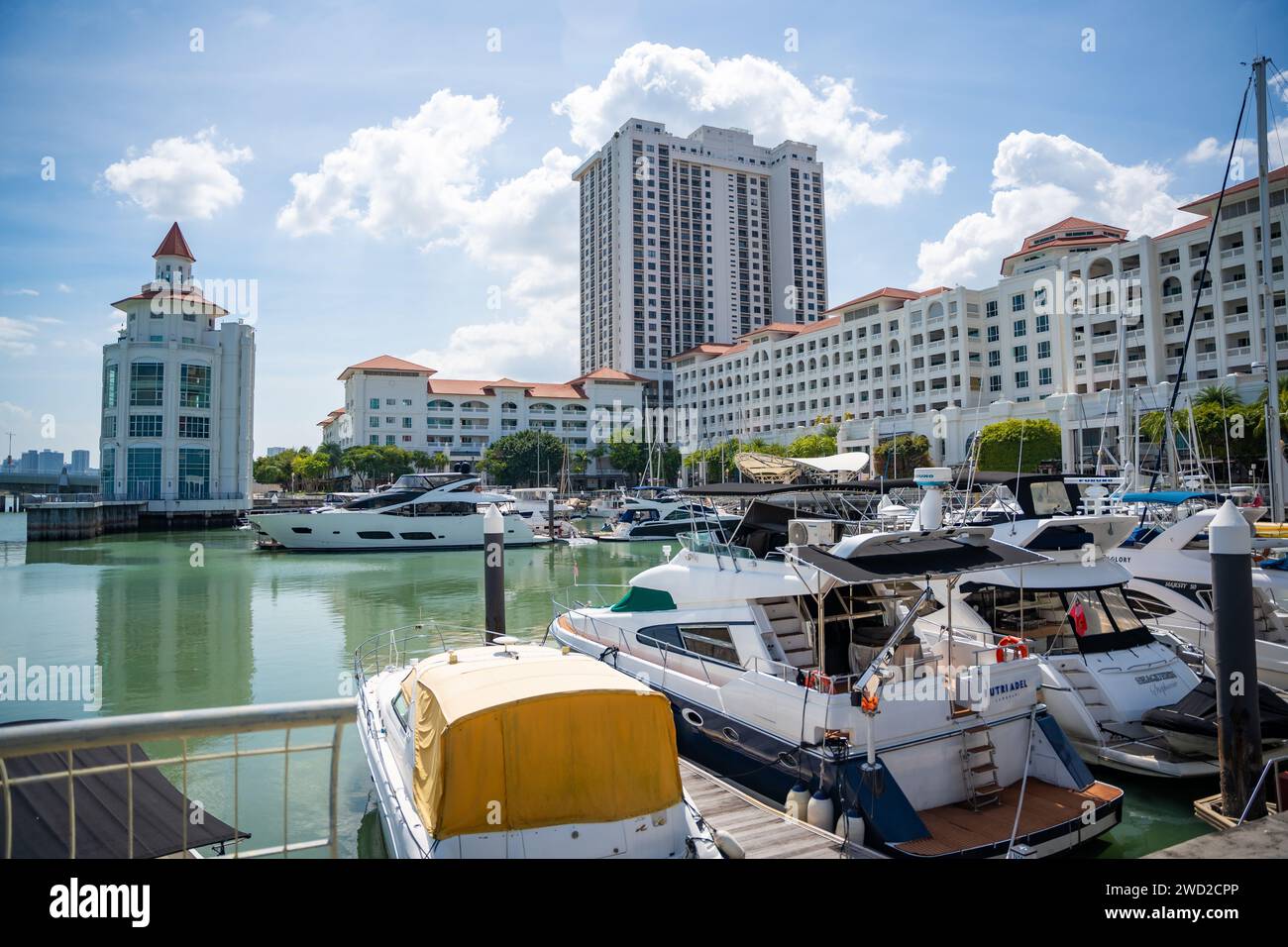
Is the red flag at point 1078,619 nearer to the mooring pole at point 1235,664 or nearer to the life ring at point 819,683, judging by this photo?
the mooring pole at point 1235,664

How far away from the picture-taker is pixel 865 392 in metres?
79.4

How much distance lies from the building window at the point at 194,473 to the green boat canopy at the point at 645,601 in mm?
67227

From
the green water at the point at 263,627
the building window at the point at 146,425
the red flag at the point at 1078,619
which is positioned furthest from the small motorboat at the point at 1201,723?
the building window at the point at 146,425

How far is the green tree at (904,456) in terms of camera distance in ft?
204

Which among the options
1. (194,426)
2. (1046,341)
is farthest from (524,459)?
(1046,341)

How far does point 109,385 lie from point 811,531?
74.4m

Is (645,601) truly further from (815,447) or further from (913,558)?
(815,447)

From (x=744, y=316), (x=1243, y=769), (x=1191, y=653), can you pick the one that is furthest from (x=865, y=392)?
(x=1243, y=769)

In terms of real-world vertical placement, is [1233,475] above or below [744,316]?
below

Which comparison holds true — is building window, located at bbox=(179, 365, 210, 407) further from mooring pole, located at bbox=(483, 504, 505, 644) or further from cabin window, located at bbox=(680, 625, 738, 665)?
cabin window, located at bbox=(680, 625, 738, 665)

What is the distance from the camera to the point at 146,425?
66250 mm

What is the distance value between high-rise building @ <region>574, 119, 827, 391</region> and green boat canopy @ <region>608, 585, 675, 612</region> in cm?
11145
